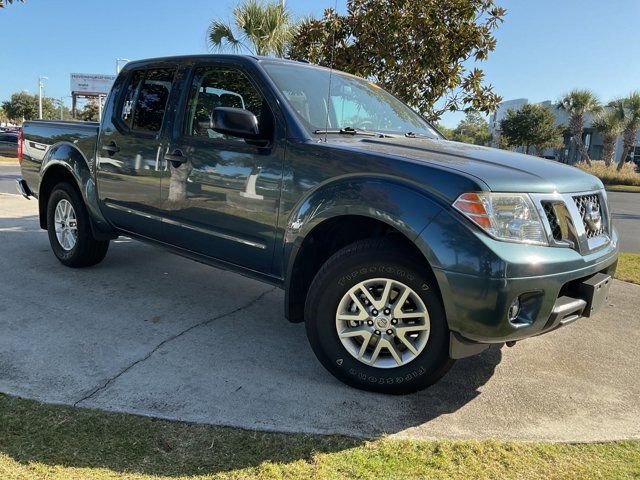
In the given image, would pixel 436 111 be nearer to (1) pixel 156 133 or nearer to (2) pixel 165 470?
(1) pixel 156 133

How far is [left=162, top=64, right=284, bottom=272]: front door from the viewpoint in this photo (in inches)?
135

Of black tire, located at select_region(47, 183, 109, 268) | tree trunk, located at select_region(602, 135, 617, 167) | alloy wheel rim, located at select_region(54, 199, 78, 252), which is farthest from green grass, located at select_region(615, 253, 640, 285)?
tree trunk, located at select_region(602, 135, 617, 167)

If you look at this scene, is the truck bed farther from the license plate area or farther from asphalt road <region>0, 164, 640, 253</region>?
asphalt road <region>0, 164, 640, 253</region>

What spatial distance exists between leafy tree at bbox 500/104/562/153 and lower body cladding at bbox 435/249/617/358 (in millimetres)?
45973

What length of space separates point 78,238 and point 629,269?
6387mm

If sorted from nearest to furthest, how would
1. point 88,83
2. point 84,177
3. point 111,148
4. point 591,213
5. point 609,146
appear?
1. point 591,213
2. point 111,148
3. point 84,177
4. point 609,146
5. point 88,83

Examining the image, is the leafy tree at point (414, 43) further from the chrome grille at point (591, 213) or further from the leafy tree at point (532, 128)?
the leafy tree at point (532, 128)

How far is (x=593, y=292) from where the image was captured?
115 inches

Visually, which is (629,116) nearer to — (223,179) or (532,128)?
(532,128)

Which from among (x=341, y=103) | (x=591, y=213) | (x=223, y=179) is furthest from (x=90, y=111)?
(x=591, y=213)

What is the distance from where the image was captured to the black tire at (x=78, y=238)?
16.7 ft

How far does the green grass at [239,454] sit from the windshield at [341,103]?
6.32 feet

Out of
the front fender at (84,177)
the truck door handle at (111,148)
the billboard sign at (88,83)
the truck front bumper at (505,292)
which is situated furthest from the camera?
the billboard sign at (88,83)

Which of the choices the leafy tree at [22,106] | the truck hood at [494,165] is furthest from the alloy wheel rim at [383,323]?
the leafy tree at [22,106]
